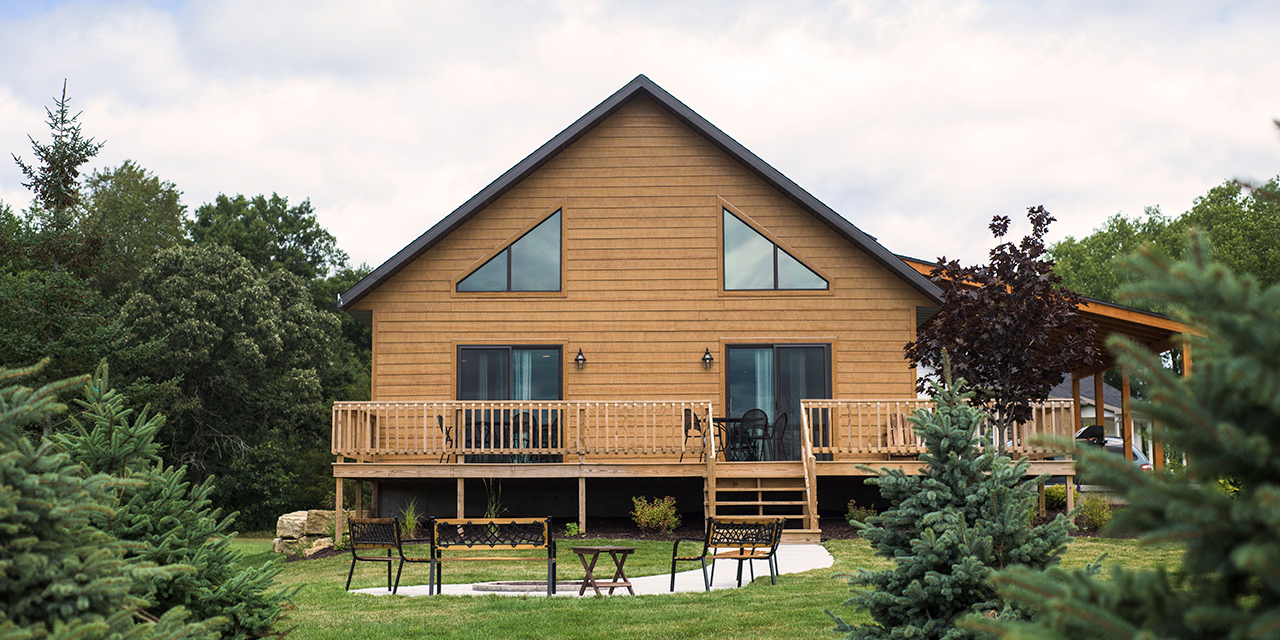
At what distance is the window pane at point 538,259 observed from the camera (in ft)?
54.7

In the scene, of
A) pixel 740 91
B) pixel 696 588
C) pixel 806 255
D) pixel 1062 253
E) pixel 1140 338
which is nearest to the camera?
pixel 696 588

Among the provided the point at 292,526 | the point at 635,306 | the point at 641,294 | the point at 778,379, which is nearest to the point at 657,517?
the point at 778,379

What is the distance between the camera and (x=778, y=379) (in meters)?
16.4

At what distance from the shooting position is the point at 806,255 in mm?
16625

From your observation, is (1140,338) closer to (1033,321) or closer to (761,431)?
(761,431)

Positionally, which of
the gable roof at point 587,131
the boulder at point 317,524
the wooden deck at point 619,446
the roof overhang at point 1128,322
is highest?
the gable roof at point 587,131

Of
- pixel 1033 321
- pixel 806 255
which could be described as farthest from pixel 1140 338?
pixel 1033 321

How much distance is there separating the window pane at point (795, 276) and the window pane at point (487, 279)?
449cm

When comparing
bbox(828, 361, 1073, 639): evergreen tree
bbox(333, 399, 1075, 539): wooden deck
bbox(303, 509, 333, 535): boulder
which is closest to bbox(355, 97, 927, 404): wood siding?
bbox(333, 399, 1075, 539): wooden deck

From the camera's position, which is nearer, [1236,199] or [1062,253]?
[1236,199]

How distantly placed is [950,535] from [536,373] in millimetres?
12471

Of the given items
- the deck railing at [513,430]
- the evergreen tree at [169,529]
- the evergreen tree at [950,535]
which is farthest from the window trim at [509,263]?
the evergreen tree at [950,535]

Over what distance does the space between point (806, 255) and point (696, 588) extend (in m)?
8.16

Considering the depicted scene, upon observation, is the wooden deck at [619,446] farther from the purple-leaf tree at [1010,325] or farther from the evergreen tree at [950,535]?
the evergreen tree at [950,535]
